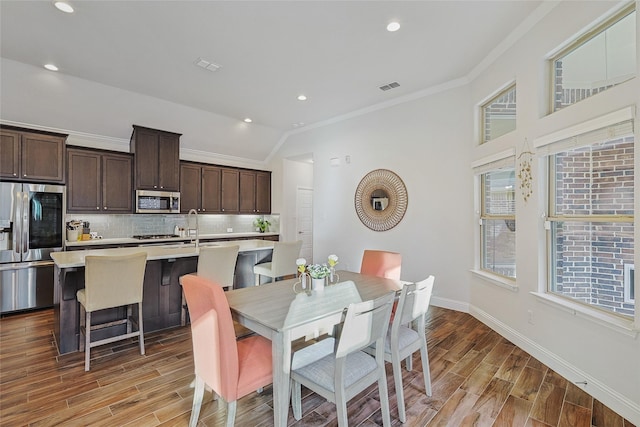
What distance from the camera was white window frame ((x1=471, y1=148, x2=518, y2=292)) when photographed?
3266mm

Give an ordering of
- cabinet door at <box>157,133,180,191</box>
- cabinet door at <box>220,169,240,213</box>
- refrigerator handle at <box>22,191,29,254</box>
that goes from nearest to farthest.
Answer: refrigerator handle at <box>22,191,29,254</box>
cabinet door at <box>157,133,180,191</box>
cabinet door at <box>220,169,240,213</box>

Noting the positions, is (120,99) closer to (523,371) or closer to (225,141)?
(225,141)

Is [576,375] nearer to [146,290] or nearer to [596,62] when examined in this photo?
[596,62]

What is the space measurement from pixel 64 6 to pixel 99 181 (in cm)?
297

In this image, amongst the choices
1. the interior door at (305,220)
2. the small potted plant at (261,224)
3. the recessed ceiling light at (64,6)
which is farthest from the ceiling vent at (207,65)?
the small potted plant at (261,224)

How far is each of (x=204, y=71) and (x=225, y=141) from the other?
8.49ft

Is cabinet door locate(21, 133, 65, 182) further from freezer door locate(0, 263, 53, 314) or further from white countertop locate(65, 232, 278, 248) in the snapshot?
freezer door locate(0, 263, 53, 314)

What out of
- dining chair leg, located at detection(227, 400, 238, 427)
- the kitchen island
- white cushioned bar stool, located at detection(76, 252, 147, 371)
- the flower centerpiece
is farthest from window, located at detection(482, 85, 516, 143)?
white cushioned bar stool, located at detection(76, 252, 147, 371)

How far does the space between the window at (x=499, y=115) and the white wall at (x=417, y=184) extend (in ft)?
0.74

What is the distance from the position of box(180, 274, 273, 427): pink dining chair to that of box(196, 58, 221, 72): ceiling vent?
3.00m

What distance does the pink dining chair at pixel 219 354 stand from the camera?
160 centimetres

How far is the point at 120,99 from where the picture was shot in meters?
4.71

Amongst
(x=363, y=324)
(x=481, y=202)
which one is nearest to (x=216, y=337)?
(x=363, y=324)

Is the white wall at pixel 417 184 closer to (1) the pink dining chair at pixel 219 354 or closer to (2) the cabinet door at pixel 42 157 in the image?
(1) the pink dining chair at pixel 219 354
